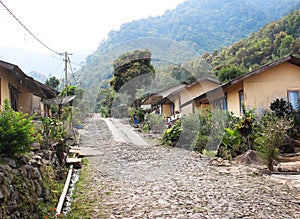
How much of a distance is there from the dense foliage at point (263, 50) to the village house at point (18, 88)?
61.7ft

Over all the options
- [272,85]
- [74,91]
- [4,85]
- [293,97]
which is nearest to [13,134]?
[4,85]

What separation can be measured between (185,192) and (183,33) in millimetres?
57348

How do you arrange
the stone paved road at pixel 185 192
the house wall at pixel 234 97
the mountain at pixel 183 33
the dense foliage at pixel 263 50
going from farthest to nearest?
the dense foliage at pixel 263 50
the mountain at pixel 183 33
the house wall at pixel 234 97
the stone paved road at pixel 185 192

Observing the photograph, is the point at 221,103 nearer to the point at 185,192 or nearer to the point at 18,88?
the point at 18,88

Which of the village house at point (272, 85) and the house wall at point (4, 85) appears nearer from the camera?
the house wall at point (4, 85)

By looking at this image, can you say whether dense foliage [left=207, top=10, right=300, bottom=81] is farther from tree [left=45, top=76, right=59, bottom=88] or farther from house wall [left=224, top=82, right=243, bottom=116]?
tree [left=45, top=76, right=59, bottom=88]

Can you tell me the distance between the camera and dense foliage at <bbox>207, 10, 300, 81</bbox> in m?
36.8

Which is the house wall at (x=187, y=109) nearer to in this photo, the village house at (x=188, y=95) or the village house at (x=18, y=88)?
the village house at (x=188, y=95)

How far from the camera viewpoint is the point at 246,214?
570 cm

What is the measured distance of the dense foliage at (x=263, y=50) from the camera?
121 feet

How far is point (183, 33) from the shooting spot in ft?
202

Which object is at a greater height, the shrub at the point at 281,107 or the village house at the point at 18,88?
the village house at the point at 18,88

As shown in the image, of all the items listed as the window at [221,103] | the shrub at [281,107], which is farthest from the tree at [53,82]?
the shrub at [281,107]

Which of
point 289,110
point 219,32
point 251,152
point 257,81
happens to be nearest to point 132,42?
point 257,81
